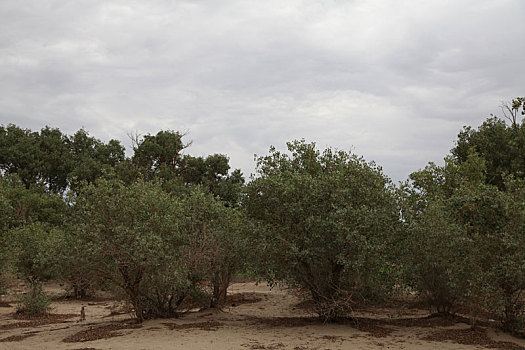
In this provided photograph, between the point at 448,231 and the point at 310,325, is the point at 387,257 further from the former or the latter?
the point at 310,325

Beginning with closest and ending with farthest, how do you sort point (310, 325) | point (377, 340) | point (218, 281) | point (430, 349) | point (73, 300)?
point (430, 349) → point (377, 340) → point (310, 325) → point (218, 281) → point (73, 300)

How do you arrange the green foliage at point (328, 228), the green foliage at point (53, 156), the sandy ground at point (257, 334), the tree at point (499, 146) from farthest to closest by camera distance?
the green foliage at point (53, 156), the tree at point (499, 146), the green foliage at point (328, 228), the sandy ground at point (257, 334)

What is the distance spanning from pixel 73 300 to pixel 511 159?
32.3 m

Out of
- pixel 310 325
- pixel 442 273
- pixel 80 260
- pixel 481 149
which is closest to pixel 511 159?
pixel 481 149

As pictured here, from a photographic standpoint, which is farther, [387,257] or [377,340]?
[387,257]

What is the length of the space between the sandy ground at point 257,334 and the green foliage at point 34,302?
7.19 feet

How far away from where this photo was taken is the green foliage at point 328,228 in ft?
51.6

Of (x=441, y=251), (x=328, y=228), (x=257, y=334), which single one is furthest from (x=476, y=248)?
(x=257, y=334)

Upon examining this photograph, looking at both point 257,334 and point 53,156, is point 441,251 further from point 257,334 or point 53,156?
point 53,156

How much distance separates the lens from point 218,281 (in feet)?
69.6

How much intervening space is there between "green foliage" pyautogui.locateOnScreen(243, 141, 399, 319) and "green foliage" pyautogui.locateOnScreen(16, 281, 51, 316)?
13597 mm

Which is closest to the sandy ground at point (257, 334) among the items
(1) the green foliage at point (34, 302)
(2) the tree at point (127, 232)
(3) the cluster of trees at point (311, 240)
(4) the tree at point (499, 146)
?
(3) the cluster of trees at point (311, 240)

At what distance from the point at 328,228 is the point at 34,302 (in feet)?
55.5

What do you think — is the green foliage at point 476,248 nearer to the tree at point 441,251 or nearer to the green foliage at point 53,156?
the tree at point 441,251
